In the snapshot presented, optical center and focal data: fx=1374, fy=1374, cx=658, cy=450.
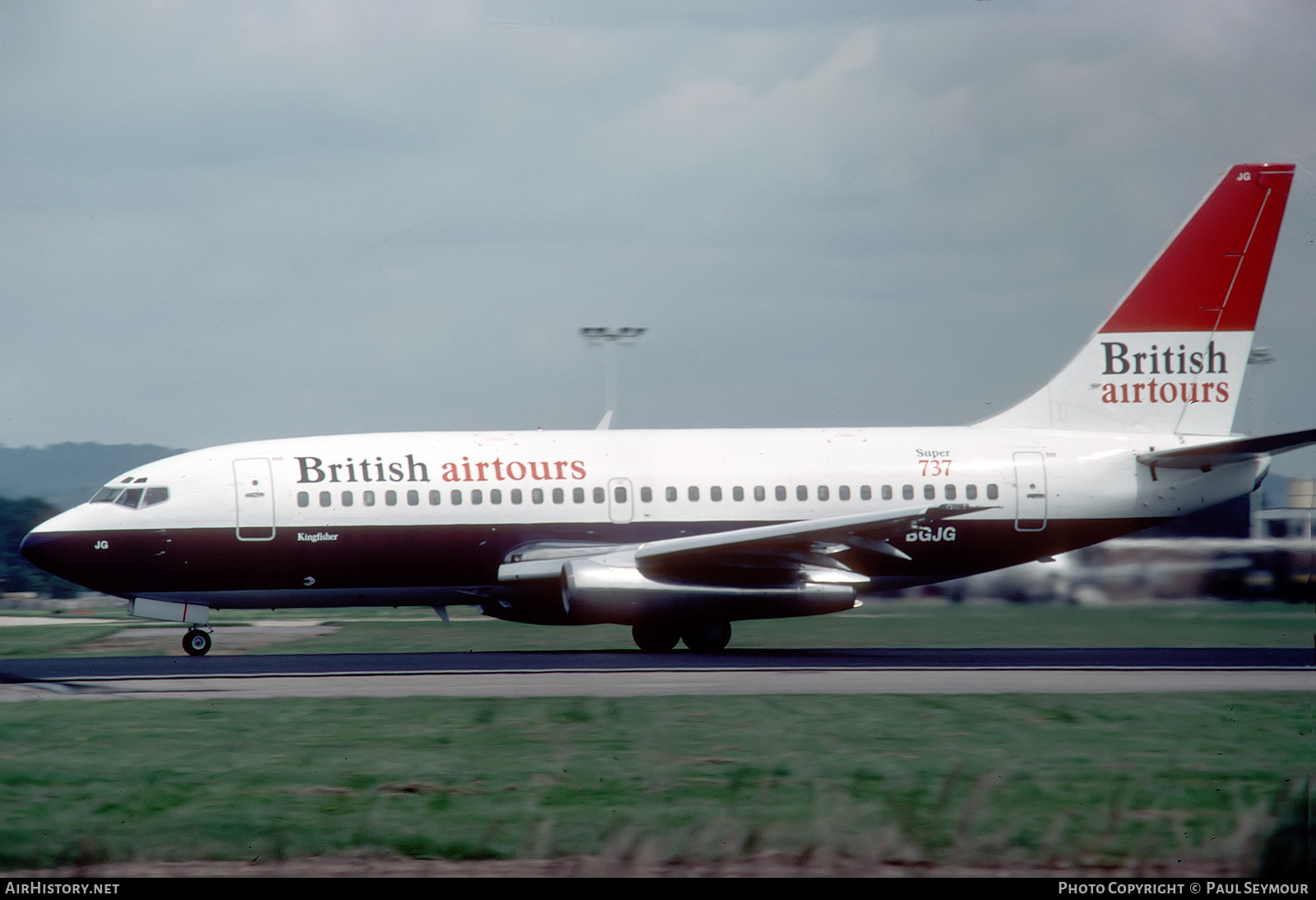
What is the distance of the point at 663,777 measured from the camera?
1204 centimetres

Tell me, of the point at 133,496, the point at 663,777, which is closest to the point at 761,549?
the point at 133,496

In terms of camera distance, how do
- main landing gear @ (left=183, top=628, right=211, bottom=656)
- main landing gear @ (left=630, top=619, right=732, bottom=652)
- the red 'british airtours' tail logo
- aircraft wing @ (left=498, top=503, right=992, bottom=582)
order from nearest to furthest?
1. aircraft wing @ (left=498, top=503, right=992, bottom=582)
2. main landing gear @ (left=183, top=628, right=211, bottom=656)
3. main landing gear @ (left=630, top=619, right=732, bottom=652)
4. the red 'british airtours' tail logo

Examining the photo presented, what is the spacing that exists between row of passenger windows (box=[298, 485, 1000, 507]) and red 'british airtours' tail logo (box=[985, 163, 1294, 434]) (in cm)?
294

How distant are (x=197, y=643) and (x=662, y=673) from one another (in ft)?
30.5

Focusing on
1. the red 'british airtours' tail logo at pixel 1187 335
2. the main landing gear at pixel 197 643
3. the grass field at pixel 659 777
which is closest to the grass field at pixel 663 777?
the grass field at pixel 659 777

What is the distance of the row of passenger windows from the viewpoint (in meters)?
24.6

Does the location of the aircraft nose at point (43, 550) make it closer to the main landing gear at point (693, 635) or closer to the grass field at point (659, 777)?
the grass field at point (659, 777)

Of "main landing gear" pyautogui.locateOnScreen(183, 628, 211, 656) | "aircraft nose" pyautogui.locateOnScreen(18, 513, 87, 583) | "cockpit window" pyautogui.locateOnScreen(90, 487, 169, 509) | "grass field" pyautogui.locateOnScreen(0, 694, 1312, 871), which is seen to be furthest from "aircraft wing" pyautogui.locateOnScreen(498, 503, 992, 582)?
"aircraft nose" pyautogui.locateOnScreen(18, 513, 87, 583)

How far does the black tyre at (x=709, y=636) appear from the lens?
24.7 meters

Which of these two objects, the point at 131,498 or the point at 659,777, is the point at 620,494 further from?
the point at 659,777

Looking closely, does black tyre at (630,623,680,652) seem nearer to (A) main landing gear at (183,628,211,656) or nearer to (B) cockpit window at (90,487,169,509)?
(A) main landing gear at (183,628,211,656)

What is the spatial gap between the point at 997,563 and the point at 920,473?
227 cm
